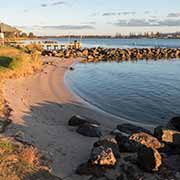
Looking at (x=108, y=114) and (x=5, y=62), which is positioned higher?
(x=5, y=62)

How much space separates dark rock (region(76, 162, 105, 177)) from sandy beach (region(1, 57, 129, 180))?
0.24m

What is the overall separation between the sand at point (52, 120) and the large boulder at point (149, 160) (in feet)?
7.12

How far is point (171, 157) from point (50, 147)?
4.68 m

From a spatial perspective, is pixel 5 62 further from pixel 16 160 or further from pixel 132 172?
pixel 132 172

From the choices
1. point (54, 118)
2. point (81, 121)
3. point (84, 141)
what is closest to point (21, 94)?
point (54, 118)

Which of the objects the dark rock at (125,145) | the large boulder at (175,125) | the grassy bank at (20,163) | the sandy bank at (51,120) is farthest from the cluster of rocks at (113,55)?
the grassy bank at (20,163)

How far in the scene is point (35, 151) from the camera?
1201cm

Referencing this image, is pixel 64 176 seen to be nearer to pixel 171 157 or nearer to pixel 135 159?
pixel 135 159

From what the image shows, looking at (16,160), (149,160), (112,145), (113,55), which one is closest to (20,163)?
(16,160)

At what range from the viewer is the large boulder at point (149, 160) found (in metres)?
11.6

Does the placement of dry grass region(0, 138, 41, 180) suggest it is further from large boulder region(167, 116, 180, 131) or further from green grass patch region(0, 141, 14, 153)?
large boulder region(167, 116, 180, 131)

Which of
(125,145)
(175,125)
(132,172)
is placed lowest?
(132,172)

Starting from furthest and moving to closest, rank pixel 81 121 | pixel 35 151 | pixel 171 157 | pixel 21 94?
pixel 21 94 < pixel 81 121 < pixel 171 157 < pixel 35 151

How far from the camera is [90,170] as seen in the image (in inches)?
450
